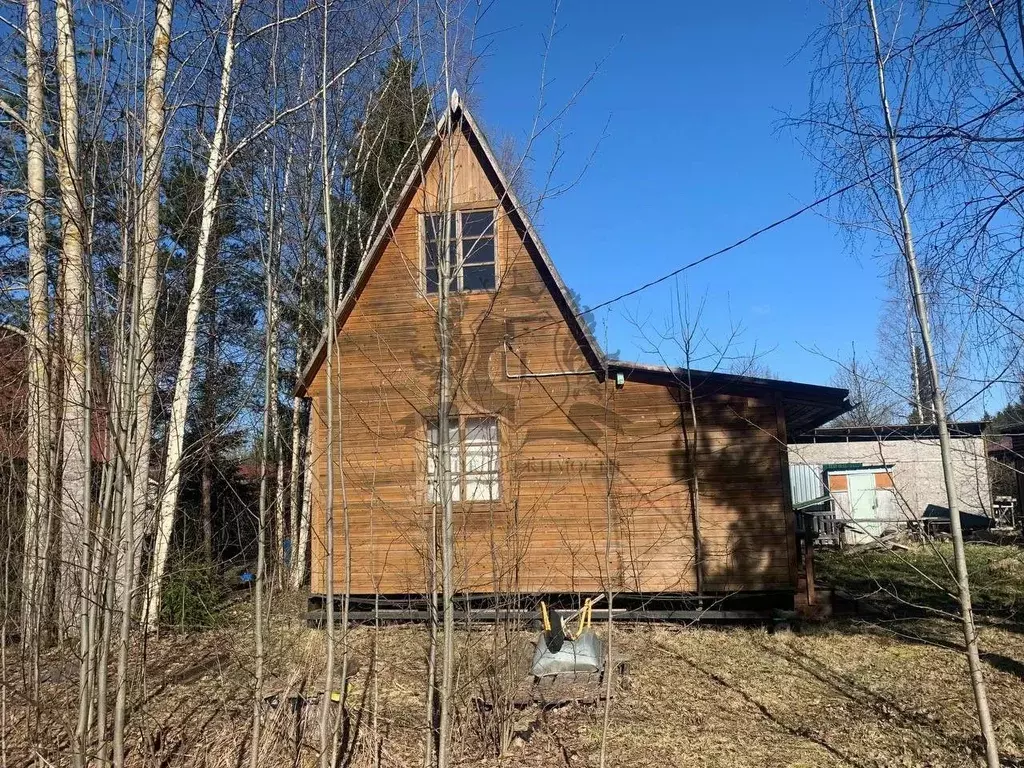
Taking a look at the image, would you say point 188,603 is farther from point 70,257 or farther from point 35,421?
point 70,257

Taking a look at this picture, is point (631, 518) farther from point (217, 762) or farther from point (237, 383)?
point (237, 383)

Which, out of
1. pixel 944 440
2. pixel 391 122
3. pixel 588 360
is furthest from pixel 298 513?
pixel 944 440

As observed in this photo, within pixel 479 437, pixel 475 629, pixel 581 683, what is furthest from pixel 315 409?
pixel 581 683

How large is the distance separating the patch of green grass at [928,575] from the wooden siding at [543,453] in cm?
197

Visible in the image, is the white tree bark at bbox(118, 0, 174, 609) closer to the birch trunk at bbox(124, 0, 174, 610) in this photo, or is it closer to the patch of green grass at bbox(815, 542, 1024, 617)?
the birch trunk at bbox(124, 0, 174, 610)

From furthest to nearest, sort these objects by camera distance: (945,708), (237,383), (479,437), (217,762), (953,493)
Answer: (237,383) → (479,437) → (945,708) → (217,762) → (953,493)

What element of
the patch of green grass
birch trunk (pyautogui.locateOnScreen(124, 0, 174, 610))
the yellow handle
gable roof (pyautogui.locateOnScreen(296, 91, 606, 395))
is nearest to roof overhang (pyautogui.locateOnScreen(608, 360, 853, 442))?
gable roof (pyautogui.locateOnScreen(296, 91, 606, 395))

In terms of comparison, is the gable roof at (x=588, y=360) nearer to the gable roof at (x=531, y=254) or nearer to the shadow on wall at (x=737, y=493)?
the gable roof at (x=531, y=254)

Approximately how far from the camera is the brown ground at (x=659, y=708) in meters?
5.68

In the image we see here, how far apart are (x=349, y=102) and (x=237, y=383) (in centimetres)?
674

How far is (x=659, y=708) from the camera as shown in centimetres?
695

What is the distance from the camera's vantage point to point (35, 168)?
767 centimetres

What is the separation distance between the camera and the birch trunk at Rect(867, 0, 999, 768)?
3891 millimetres

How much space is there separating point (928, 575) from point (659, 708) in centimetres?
428
